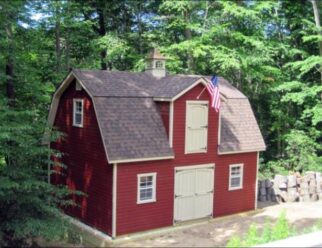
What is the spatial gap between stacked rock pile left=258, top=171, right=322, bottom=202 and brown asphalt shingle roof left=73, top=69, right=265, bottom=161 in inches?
94.0

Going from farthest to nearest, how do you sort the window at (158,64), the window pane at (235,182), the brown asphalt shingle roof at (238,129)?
the window at (158,64) < the window pane at (235,182) < the brown asphalt shingle roof at (238,129)

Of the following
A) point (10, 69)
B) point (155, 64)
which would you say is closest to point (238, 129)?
point (155, 64)

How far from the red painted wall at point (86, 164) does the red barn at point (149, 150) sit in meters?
0.03

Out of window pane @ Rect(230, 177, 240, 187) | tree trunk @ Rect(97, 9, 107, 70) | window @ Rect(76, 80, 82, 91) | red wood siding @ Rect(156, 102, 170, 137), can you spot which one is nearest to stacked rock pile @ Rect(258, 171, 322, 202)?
window pane @ Rect(230, 177, 240, 187)

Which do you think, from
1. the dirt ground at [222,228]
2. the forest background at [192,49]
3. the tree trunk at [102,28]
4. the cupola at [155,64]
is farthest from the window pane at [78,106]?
the tree trunk at [102,28]

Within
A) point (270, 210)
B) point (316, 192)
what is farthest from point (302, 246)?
point (316, 192)

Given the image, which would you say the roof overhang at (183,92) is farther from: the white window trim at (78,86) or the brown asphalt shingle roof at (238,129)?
the white window trim at (78,86)

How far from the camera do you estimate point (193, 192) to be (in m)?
14.2

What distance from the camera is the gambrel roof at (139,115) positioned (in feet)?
41.9

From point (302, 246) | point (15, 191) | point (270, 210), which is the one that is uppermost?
point (302, 246)

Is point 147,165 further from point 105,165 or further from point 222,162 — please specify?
point 222,162

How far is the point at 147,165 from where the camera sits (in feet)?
42.7

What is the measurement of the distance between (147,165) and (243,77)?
13.3m

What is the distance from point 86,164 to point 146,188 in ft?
7.31
